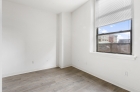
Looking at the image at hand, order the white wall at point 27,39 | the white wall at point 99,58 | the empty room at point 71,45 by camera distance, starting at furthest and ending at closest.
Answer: the white wall at point 27,39
the empty room at point 71,45
the white wall at point 99,58

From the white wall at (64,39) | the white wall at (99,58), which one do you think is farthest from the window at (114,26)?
the white wall at (64,39)

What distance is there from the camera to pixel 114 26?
2.29 m

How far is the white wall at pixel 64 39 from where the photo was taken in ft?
11.7

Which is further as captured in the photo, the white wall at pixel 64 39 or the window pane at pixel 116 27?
the white wall at pixel 64 39

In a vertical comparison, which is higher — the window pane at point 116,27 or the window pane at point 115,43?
the window pane at point 116,27

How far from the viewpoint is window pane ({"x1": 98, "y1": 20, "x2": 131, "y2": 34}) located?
6.56ft

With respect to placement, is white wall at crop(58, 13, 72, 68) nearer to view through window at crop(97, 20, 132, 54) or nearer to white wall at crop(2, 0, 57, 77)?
white wall at crop(2, 0, 57, 77)

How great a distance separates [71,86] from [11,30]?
277 centimetres

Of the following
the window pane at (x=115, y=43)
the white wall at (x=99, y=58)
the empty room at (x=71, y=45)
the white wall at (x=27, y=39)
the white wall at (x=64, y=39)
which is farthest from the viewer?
the white wall at (x=64, y=39)

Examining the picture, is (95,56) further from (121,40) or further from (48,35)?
(48,35)

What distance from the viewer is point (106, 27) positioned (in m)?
2.52

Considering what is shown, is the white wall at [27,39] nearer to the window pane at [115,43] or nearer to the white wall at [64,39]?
the white wall at [64,39]

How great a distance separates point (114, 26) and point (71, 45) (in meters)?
2.11

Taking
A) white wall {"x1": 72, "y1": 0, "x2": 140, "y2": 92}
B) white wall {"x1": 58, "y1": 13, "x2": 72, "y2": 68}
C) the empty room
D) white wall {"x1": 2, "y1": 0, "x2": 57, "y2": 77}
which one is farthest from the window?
white wall {"x1": 2, "y1": 0, "x2": 57, "y2": 77}
